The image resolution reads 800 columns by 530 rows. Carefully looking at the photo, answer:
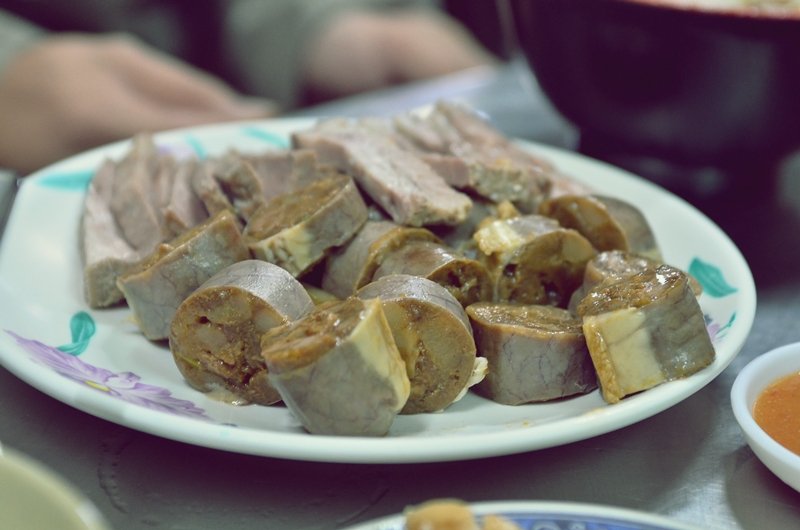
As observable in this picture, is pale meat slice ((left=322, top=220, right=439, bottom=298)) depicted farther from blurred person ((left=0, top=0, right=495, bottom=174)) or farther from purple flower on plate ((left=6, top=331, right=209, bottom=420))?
blurred person ((left=0, top=0, right=495, bottom=174))

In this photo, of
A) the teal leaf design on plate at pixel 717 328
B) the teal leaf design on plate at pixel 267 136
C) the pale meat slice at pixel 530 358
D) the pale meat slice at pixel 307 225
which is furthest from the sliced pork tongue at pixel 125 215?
the teal leaf design on plate at pixel 717 328

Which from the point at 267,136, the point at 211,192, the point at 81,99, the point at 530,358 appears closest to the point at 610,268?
the point at 530,358

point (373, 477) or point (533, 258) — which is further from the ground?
point (533, 258)

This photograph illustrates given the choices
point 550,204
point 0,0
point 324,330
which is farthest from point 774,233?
point 0,0

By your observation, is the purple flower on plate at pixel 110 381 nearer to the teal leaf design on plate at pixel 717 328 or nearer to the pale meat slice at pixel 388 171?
the pale meat slice at pixel 388 171

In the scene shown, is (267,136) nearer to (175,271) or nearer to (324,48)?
(175,271)
